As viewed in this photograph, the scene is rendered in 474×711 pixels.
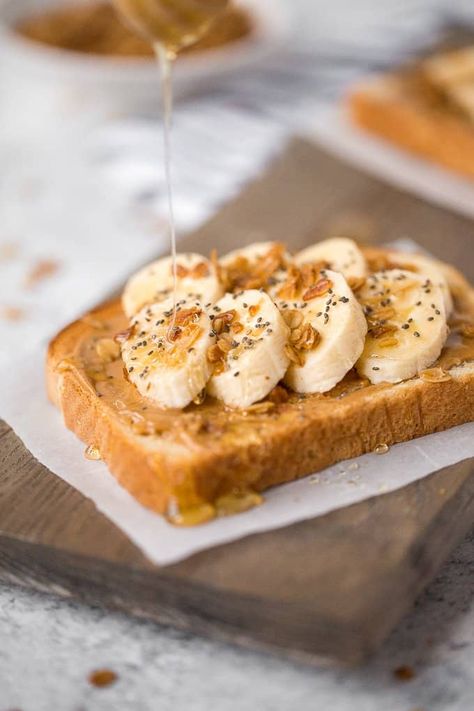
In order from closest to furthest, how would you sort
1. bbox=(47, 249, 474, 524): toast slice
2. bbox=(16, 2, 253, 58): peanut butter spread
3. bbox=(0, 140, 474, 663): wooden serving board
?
bbox=(0, 140, 474, 663): wooden serving board < bbox=(47, 249, 474, 524): toast slice < bbox=(16, 2, 253, 58): peanut butter spread

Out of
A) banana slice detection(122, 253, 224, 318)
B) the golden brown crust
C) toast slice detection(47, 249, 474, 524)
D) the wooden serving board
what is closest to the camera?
the wooden serving board

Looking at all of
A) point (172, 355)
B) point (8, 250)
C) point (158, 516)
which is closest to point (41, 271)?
point (8, 250)

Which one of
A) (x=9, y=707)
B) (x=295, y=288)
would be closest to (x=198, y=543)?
(x=9, y=707)

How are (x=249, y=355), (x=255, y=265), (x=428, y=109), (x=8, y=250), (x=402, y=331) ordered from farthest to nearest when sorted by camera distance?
(x=428, y=109) → (x=8, y=250) → (x=255, y=265) → (x=402, y=331) → (x=249, y=355)

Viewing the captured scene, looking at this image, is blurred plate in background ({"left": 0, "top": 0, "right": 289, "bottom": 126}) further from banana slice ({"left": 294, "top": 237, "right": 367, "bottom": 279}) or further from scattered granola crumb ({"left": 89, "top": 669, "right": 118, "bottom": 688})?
scattered granola crumb ({"left": 89, "top": 669, "right": 118, "bottom": 688})

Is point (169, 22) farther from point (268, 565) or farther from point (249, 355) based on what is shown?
point (268, 565)

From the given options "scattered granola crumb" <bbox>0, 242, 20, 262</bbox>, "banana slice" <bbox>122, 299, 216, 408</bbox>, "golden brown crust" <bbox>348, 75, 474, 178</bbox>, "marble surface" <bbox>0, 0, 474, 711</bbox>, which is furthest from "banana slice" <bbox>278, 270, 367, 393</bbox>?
"scattered granola crumb" <bbox>0, 242, 20, 262</bbox>
